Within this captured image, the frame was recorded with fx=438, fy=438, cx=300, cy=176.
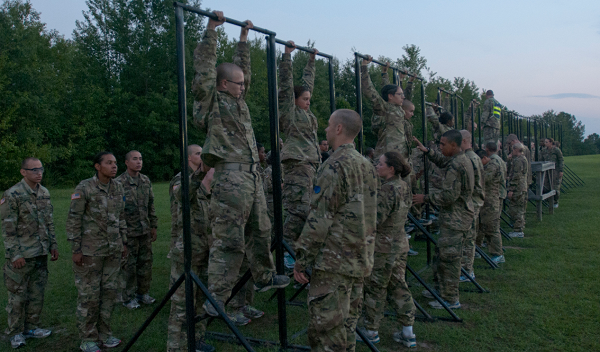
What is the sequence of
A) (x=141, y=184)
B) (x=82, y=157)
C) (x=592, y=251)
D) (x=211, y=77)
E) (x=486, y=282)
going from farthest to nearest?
(x=82, y=157) → (x=592, y=251) → (x=486, y=282) → (x=141, y=184) → (x=211, y=77)

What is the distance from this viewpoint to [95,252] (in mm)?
5105

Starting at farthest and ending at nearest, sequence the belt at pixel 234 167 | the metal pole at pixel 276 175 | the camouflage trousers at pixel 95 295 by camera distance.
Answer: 1. the camouflage trousers at pixel 95 295
2. the metal pole at pixel 276 175
3. the belt at pixel 234 167

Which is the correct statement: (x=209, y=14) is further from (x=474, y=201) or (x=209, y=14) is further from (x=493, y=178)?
(x=493, y=178)

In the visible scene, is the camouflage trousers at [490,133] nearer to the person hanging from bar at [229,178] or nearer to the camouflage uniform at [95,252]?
the person hanging from bar at [229,178]

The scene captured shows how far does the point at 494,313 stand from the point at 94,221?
5.19 metres

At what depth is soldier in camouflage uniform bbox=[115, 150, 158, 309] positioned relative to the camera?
6535 mm

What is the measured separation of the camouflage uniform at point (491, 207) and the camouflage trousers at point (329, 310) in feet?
20.7

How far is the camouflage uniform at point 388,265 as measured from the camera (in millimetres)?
4957

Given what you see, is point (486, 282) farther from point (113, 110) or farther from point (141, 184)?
point (113, 110)

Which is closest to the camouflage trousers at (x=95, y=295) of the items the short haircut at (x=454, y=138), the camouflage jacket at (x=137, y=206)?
the camouflage jacket at (x=137, y=206)

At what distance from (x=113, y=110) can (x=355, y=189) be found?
1392 inches

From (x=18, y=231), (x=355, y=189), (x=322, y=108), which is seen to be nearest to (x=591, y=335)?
(x=355, y=189)

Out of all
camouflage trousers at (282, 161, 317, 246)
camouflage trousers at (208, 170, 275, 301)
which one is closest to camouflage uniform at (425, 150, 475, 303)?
camouflage trousers at (282, 161, 317, 246)

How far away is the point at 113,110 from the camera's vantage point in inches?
1374
